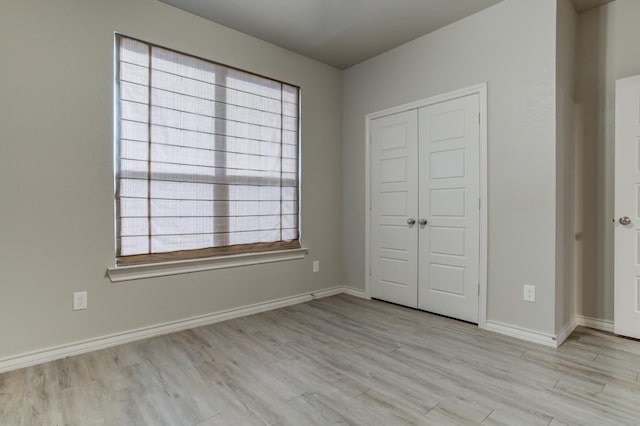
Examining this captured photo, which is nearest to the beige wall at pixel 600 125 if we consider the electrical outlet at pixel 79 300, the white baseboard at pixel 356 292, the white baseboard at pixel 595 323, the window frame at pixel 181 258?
the white baseboard at pixel 595 323

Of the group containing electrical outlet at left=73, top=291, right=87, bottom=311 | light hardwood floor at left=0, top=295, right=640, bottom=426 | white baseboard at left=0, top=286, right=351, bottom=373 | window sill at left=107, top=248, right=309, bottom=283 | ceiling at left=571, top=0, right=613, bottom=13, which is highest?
ceiling at left=571, top=0, right=613, bottom=13

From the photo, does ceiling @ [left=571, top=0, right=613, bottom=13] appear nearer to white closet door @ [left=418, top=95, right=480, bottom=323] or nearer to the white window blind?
white closet door @ [left=418, top=95, right=480, bottom=323]

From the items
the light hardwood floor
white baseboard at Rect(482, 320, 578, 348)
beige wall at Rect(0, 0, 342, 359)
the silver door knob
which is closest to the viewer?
the light hardwood floor

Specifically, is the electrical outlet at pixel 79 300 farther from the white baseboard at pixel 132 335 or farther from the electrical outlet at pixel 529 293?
the electrical outlet at pixel 529 293

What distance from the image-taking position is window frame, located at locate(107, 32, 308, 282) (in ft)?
8.59

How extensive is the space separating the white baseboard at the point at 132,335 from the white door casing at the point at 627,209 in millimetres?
2779

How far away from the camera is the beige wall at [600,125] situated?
9.29 feet

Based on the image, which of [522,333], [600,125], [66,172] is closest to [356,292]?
[522,333]

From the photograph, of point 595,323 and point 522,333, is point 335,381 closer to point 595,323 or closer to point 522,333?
point 522,333

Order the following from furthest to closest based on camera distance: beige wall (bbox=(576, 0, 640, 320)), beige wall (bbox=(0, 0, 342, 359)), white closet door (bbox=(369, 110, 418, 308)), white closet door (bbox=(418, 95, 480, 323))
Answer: white closet door (bbox=(369, 110, 418, 308))
white closet door (bbox=(418, 95, 480, 323))
beige wall (bbox=(576, 0, 640, 320))
beige wall (bbox=(0, 0, 342, 359))

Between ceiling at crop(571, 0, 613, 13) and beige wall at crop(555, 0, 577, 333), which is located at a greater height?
ceiling at crop(571, 0, 613, 13)

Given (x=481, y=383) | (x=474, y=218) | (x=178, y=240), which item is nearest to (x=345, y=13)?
(x=474, y=218)

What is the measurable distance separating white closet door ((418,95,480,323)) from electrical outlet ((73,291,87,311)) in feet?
9.38

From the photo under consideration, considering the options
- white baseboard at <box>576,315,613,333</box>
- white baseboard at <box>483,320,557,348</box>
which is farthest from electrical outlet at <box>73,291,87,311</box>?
white baseboard at <box>576,315,613,333</box>
